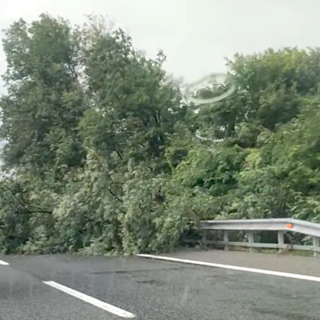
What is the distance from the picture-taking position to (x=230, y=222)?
578 inches

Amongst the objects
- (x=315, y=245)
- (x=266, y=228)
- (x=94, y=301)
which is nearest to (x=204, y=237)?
(x=266, y=228)

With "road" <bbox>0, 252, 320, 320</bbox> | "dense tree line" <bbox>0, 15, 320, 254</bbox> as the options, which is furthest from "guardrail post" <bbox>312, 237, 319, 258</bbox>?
"dense tree line" <bbox>0, 15, 320, 254</bbox>

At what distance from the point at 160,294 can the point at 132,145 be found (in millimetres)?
15983

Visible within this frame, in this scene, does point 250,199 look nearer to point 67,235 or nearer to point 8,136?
point 67,235

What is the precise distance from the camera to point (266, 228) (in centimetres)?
1340

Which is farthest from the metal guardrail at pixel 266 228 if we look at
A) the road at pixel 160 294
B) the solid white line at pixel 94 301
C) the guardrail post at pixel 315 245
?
the solid white line at pixel 94 301

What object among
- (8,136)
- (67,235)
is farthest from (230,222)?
(8,136)

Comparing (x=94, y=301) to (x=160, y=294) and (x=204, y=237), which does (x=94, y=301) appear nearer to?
(x=160, y=294)

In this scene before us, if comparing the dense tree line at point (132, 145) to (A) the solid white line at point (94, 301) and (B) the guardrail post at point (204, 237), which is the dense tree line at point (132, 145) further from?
(A) the solid white line at point (94, 301)

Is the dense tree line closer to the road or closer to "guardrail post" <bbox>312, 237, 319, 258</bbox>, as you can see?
"guardrail post" <bbox>312, 237, 319, 258</bbox>

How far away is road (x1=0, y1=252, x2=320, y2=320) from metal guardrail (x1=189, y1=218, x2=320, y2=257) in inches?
24.0

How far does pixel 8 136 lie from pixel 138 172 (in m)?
16.8

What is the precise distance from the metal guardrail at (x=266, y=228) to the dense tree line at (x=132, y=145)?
86 centimetres

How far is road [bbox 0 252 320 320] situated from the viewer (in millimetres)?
7148
